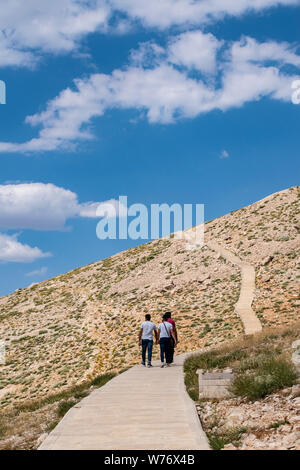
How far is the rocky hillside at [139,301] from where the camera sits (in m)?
27.2

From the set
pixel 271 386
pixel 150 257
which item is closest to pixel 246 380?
pixel 271 386

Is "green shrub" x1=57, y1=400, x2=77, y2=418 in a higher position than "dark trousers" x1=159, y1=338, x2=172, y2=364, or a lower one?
lower

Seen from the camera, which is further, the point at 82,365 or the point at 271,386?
the point at 82,365

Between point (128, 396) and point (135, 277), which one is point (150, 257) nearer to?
point (135, 277)

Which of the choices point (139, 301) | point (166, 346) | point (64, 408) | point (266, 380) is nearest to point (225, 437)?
point (266, 380)

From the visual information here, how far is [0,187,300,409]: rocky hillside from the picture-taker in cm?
2720

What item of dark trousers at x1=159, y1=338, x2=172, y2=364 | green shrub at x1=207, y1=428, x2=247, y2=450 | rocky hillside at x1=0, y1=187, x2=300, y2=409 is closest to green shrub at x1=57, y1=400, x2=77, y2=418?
green shrub at x1=207, y1=428, x2=247, y2=450

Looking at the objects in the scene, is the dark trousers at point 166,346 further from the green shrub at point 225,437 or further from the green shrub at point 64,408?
the green shrub at point 225,437

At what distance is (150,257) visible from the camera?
5134 centimetres

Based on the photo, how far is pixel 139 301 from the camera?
1534 inches

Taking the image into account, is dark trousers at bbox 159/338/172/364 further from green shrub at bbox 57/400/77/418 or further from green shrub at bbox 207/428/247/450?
green shrub at bbox 207/428/247/450

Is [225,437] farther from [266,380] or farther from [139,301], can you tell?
[139,301]

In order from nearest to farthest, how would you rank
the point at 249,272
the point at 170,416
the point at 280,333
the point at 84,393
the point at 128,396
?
the point at 170,416, the point at 128,396, the point at 84,393, the point at 280,333, the point at 249,272

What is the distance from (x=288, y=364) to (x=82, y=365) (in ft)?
62.0
